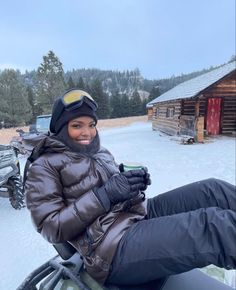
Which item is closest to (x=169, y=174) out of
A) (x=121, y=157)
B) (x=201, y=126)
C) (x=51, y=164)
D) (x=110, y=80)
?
(x=121, y=157)

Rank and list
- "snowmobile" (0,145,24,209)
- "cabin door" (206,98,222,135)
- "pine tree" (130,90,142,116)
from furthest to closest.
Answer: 1. "pine tree" (130,90,142,116)
2. "cabin door" (206,98,222,135)
3. "snowmobile" (0,145,24,209)

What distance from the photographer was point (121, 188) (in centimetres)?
162

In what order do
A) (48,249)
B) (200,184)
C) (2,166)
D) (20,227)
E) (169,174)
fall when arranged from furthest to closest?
(169,174) < (2,166) < (20,227) < (48,249) < (200,184)

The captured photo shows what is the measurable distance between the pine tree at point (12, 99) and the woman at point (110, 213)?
32.5 meters

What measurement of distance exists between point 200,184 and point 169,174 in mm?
4870

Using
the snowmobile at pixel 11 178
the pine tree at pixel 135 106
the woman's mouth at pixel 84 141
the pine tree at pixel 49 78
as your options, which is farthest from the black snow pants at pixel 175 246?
the pine tree at pixel 135 106

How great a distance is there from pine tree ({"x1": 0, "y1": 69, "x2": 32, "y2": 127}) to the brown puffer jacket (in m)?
32.6

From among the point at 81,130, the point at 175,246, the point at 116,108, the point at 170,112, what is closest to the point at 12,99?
the point at 116,108

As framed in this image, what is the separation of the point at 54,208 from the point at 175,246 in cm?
71

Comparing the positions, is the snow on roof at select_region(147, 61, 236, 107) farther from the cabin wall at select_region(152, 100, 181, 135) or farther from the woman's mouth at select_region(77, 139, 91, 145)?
the woman's mouth at select_region(77, 139, 91, 145)

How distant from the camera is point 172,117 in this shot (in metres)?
17.4

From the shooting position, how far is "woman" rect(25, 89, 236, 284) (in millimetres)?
1423

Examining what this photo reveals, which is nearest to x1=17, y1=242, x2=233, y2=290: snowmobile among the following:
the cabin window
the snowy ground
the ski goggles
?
the ski goggles

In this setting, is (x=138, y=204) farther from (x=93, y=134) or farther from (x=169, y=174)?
(x=169, y=174)
